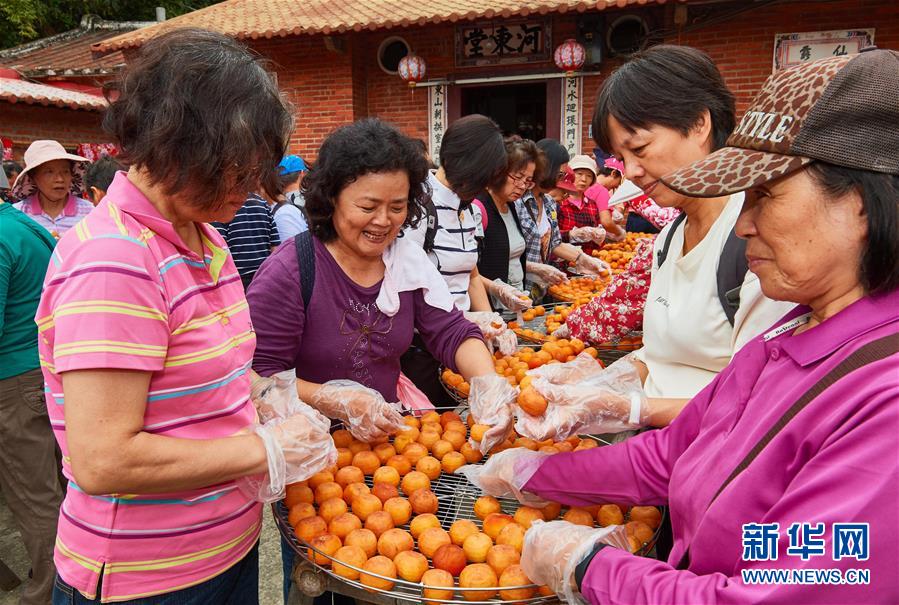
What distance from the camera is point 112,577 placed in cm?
142

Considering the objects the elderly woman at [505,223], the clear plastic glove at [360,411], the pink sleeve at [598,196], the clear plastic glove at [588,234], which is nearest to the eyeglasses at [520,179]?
the elderly woman at [505,223]

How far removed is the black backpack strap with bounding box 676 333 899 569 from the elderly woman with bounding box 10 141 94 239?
560cm

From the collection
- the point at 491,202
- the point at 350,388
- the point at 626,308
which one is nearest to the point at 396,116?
the point at 491,202

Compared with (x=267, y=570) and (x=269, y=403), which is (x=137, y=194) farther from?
(x=267, y=570)

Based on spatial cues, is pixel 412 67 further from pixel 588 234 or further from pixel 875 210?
pixel 875 210

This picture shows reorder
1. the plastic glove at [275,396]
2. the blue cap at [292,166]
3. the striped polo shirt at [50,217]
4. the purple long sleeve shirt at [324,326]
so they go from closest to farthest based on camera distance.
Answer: the plastic glove at [275,396]
the purple long sleeve shirt at [324,326]
the striped polo shirt at [50,217]
the blue cap at [292,166]

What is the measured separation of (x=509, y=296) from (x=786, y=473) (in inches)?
121

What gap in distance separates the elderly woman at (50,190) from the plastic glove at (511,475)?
16.1 feet

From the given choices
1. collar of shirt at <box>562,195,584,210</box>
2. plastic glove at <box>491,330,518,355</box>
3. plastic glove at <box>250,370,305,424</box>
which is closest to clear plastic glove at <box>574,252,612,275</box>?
collar of shirt at <box>562,195,584,210</box>

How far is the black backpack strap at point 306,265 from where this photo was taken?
224cm

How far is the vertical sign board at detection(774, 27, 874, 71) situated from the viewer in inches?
367

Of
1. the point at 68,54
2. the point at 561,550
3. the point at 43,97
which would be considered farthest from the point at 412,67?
the point at 68,54

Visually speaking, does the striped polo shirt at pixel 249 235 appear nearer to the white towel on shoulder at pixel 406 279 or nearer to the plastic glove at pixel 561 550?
the white towel on shoulder at pixel 406 279

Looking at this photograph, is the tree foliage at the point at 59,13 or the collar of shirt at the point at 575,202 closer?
the collar of shirt at the point at 575,202
